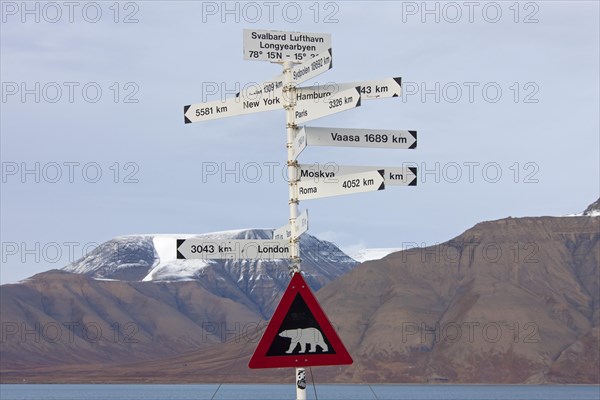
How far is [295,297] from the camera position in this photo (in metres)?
12.2

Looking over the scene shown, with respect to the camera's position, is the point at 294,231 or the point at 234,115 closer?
the point at 294,231

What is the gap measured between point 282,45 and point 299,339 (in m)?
3.67

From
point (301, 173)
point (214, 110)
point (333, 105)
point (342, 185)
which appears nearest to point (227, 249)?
point (301, 173)

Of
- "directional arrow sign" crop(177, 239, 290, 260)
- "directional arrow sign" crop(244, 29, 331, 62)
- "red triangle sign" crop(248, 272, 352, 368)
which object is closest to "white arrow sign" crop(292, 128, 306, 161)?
"directional arrow sign" crop(244, 29, 331, 62)

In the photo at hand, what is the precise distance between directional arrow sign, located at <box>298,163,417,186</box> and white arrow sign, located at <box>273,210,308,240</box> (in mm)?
490

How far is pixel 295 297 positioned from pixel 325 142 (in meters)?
1.99

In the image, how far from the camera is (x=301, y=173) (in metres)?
13.4

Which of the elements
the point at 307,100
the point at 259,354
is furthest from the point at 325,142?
the point at 259,354

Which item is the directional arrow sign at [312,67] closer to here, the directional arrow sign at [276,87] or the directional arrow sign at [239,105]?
the directional arrow sign at [276,87]

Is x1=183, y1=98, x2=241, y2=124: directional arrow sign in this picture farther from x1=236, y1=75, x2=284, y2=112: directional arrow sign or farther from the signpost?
x1=236, y1=75, x2=284, y2=112: directional arrow sign

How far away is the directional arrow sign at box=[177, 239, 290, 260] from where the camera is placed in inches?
512

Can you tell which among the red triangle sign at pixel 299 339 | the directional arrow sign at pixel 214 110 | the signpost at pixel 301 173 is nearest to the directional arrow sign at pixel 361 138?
the signpost at pixel 301 173

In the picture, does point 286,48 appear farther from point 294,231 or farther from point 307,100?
point 294,231

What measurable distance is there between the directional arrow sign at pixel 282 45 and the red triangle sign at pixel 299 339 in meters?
2.85
